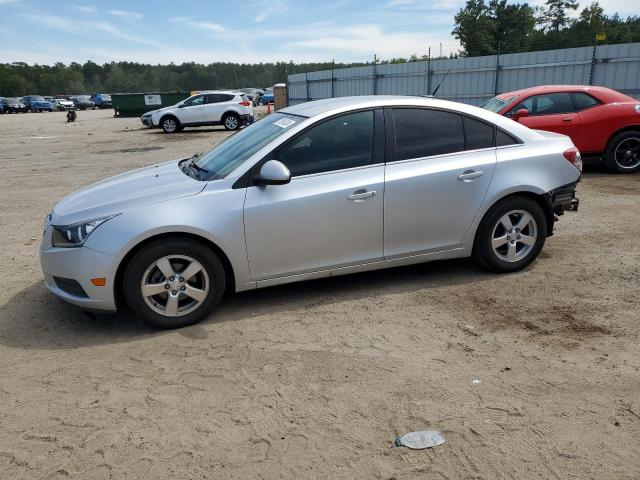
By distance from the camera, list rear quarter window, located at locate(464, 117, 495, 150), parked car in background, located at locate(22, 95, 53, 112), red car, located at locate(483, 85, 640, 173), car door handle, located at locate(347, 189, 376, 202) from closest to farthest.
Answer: car door handle, located at locate(347, 189, 376, 202) → rear quarter window, located at locate(464, 117, 495, 150) → red car, located at locate(483, 85, 640, 173) → parked car in background, located at locate(22, 95, 53, 112)

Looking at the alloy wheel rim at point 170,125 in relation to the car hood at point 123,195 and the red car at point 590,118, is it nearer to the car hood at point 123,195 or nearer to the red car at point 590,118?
the red car at point 590,118

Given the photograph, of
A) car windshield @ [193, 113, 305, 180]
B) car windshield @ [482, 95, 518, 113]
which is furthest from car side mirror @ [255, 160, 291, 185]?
car windshield @ [482, 95, 518, 113]

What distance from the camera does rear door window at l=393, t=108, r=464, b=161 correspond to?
461 centimetres

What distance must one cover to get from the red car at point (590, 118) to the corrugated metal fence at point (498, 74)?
18.4 feet

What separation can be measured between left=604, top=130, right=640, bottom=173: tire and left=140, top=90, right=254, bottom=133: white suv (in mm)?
18221

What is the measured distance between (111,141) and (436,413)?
21328 mm

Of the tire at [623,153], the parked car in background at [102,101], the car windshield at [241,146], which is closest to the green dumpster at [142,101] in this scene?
the parked car in background at [102,101]

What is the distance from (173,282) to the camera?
13.3ft

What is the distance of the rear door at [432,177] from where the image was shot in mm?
4520

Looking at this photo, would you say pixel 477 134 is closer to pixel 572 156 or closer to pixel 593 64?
pixel 572 156

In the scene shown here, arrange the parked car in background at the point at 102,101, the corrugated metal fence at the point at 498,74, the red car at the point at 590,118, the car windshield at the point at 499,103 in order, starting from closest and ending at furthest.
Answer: the red car at the point at 590,118, the car windshield at the point at 499,103, the corrugated metal fence at the point at 498,74, the parked car in background at the point at 102,101

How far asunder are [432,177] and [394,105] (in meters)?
0.72

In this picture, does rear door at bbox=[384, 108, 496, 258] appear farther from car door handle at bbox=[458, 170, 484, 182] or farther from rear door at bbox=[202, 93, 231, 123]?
rear door at bbox=[202, 93, 231, 123]

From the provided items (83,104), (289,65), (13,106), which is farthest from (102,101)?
(289,65)
